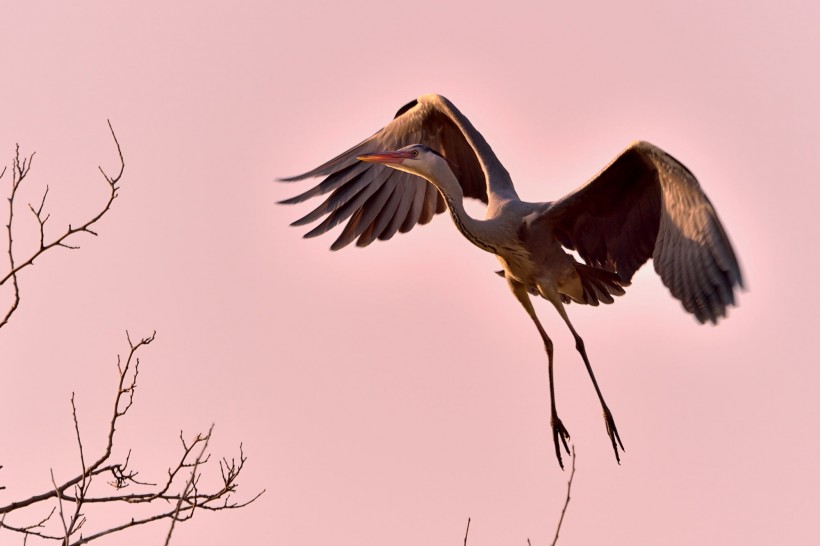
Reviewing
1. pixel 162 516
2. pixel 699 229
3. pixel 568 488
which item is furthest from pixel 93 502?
pixel 699 229

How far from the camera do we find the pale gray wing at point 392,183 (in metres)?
11.3

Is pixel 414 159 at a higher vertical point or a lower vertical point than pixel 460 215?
higher

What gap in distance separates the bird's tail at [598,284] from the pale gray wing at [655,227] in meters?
0.08

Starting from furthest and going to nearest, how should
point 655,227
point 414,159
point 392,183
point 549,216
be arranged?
point 392,183 < point 414,159 < point 549,216 < point 655,227

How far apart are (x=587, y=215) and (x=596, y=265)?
1.64ft

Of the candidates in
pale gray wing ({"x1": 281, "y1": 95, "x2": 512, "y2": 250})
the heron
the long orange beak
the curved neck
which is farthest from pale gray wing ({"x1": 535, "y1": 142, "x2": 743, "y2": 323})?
pale gray wing ({"x1": 281, "y1": 95, "x2": 512, "y2": 250})

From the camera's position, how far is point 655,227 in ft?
30.5

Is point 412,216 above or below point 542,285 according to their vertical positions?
above

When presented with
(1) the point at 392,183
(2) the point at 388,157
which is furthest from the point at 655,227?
(1) the point at 392,183

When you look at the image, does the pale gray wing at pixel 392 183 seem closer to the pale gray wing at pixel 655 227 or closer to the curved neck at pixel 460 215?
the curved neck at pixel 460 215

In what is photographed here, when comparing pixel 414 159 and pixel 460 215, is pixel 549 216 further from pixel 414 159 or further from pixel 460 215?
pixel 414 159

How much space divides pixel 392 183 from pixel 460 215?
6.54 feet

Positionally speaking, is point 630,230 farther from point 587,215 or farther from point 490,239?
point 490,239

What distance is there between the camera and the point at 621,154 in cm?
879
